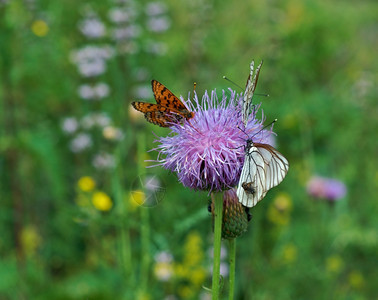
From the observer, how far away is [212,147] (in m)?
1.69

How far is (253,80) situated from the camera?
63.3 inches

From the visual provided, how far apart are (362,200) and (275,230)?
0.93 metres

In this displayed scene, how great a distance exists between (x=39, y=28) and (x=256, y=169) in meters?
3.33

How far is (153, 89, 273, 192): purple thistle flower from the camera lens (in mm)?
1642

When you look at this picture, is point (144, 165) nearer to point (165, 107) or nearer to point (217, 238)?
point (165, 107)

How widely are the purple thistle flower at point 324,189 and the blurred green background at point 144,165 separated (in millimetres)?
108

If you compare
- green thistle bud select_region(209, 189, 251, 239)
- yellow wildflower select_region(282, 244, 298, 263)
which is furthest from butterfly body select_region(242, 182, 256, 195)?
yellow wildflower select_region(282, 244, 298, 263)

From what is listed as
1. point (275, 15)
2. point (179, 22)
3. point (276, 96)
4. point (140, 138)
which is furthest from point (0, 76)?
point (179, 22)

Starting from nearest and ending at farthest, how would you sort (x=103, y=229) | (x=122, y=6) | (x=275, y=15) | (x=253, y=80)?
(x=253, y=80) < (x=103, y=229) < (x=122, y=6) < (x=275, y=15)

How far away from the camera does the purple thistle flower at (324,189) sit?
12.6 feet

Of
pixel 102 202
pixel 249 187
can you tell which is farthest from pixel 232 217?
pixel 102 202

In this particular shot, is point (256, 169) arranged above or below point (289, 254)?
above

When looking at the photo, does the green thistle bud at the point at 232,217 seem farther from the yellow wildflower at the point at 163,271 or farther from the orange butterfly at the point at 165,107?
the yellow wildflower at the point at 163,271

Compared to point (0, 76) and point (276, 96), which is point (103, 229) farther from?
point (276, 96)
